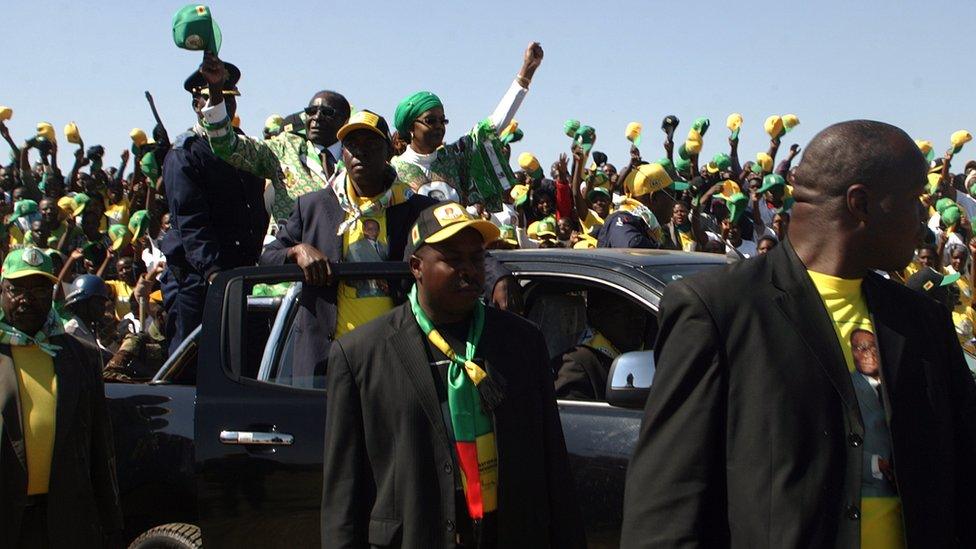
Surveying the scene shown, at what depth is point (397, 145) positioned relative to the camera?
29.9 ft

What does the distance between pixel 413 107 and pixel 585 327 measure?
215cm

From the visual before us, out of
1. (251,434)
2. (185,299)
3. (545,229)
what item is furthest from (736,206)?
(251,434)

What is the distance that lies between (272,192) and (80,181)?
1074 centimetres

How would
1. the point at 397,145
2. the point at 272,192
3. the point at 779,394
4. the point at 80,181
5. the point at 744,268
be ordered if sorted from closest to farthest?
1. the point at 779,394
2. the point at 744,268
3. the point at 272,192
4. the point at 397,145
5. the point at 80,181

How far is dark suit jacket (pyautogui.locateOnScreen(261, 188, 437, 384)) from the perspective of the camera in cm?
502

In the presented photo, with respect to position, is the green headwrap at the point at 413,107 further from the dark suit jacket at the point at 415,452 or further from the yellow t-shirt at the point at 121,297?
the yellow t-shirt at the point at 121,297

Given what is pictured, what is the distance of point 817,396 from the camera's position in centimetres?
255

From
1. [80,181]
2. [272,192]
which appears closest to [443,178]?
[272,192]

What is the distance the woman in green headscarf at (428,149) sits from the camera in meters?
6.84

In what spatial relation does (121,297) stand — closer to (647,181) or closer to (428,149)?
(428,149)

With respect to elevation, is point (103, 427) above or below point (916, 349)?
below

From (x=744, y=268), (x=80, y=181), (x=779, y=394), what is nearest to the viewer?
(x=779, y=394)

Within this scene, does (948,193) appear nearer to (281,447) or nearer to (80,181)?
(80,181)

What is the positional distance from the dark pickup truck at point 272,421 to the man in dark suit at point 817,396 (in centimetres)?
168
